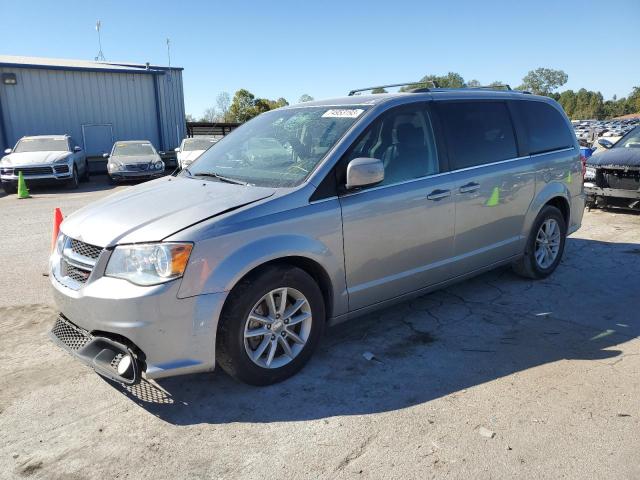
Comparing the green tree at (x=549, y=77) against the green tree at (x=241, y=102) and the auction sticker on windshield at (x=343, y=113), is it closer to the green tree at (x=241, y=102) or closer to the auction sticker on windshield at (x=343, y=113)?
the green tree at (x=241, y=102)

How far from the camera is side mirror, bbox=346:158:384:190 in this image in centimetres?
356

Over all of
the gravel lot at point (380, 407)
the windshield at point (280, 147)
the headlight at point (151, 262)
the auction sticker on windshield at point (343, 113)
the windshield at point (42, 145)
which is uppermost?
the windshield at point (42, 145)

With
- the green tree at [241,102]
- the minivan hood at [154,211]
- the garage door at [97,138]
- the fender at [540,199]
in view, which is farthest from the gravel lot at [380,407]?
the green tree at [241,102]

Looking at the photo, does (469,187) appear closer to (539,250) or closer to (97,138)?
→ (539,250)

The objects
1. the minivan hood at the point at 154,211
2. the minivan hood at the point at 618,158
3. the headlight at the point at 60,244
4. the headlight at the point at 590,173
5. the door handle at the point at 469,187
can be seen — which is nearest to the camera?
the minivan hood at the point at 154,211

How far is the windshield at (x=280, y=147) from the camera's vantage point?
3.79 m

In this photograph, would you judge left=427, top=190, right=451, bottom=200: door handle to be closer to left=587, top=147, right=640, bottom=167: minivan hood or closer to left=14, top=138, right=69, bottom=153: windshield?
left=587, top=147, right=640, bottom=167: minivan hood

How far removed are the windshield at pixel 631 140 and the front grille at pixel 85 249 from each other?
951cm

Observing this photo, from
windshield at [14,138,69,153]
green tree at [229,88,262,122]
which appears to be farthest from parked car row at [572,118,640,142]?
green tree at [229,88,262,122]

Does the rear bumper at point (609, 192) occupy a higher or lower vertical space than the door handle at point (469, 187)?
lower

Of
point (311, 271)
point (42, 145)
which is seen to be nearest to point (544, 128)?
point (311, 271)

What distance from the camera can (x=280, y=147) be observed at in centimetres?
412

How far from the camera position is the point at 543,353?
12.9ft

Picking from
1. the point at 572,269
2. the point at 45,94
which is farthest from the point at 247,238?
the point at 45,94
